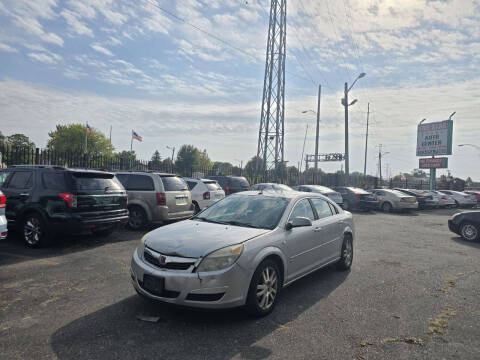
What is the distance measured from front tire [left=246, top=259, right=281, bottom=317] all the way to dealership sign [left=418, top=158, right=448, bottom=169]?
39.3 meters

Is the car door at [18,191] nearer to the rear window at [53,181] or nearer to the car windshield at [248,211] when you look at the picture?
the rear window at [53,181]

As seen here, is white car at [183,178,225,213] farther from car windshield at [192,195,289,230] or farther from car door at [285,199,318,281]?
car door at [285,199,318,281]

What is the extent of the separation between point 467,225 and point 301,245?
867 cm

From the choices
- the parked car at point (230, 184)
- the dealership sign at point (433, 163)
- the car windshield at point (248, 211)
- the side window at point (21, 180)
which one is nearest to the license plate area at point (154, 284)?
the car windshield at point (248, 211)

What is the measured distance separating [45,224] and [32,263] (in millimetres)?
1035

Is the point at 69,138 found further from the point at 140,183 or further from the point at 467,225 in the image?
the point at 467,225

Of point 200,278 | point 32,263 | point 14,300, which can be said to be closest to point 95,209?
point 32,263

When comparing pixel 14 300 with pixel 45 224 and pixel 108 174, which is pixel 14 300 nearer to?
pixel 45 224

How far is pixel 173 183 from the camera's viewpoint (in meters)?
10.2

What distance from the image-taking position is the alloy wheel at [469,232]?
1078 cm

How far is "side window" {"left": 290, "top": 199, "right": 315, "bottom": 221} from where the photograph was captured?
521cm

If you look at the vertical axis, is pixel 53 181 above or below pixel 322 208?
above

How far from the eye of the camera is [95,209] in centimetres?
741

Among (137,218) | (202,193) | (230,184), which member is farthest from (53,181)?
(230,184)
